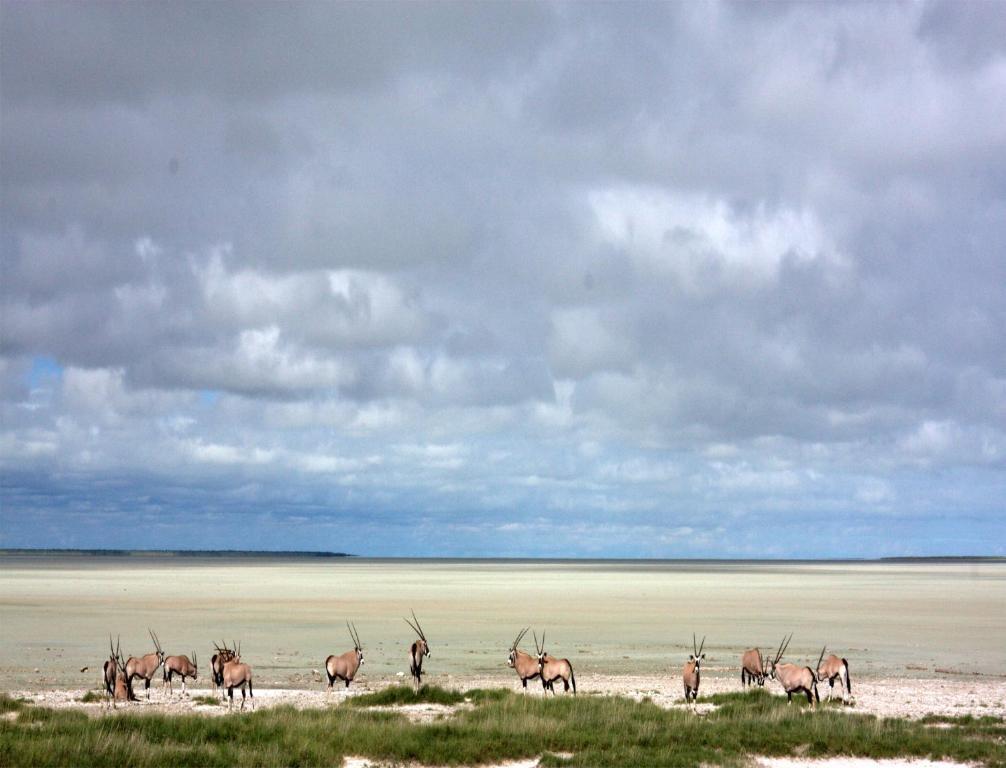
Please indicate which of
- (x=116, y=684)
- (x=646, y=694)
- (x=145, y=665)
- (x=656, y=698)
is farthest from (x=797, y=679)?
(x=116, y=684)

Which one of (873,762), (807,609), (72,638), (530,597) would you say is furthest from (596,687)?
(530,597)

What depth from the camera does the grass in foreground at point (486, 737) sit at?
14938 millimetres

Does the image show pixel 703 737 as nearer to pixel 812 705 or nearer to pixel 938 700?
pixel 812 705

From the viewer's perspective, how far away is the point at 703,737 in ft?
54.7

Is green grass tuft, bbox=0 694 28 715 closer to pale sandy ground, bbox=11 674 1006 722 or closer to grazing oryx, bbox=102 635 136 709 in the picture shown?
pale sandy ground, bbox=11 674 1006 722

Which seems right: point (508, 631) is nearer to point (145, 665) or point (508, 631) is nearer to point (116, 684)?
point (145, 665)

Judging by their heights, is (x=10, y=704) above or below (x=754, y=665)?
below

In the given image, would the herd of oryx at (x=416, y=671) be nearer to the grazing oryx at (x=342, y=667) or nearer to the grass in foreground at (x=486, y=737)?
the grazing oryx at (x=342, y=667)

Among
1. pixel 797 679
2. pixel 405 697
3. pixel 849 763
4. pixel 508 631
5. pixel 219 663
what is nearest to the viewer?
pixel 849 763

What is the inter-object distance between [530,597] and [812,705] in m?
48.4

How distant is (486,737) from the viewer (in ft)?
53.9

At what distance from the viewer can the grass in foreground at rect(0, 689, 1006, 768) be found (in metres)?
14.9

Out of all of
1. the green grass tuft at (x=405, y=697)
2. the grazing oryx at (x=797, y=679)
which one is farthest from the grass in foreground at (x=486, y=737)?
the green grass tuft at (x=405, y=697)

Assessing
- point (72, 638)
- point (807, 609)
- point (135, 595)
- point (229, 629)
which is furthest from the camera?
point (135, 595)
